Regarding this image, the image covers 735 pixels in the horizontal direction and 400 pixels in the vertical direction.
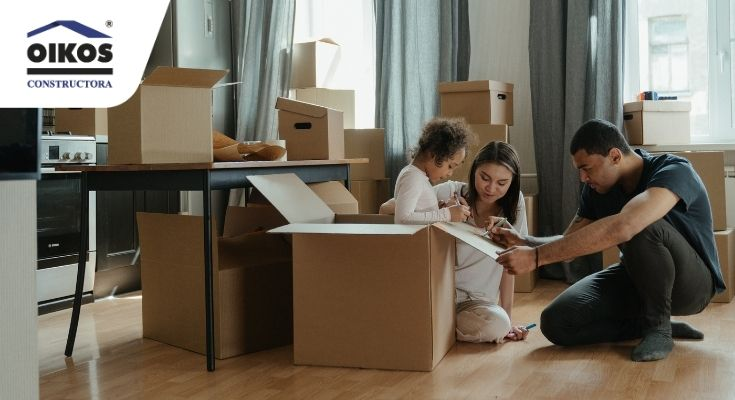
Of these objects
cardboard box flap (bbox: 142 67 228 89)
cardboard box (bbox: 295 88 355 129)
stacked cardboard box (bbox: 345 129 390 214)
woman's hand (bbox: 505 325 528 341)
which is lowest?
woman's hand (bbox: 505 325 528 341)

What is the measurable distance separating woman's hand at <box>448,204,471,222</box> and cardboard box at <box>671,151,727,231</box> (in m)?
1.41

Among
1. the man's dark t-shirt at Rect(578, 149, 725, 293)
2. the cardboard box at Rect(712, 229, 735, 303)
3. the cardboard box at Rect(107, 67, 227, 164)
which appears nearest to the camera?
the man's dark t-shirt at Rect(578, 149, 725, 293)

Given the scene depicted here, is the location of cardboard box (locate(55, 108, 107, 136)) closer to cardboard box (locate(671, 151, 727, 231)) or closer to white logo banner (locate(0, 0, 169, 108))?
white logo banner (locate(0, 0, 169, 108))

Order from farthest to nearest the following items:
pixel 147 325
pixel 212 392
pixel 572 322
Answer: pixel 147 325
pixel 572 322
pixel 212 392

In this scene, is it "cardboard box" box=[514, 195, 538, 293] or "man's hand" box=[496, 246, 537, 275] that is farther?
"cardboard box" box=[514, 195, 538, 293]

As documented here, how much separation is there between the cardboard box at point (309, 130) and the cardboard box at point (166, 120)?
67 centimetres

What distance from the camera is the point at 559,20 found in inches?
164

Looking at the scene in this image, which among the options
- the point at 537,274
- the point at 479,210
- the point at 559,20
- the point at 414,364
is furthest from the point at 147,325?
the point at 559,20

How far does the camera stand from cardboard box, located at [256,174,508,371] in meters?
2.32

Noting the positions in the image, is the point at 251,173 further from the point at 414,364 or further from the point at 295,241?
the point at 414,364

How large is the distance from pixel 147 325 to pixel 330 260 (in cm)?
89

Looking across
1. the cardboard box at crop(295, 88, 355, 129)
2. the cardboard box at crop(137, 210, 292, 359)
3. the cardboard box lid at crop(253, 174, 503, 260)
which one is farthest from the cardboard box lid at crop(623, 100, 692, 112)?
the cardboard box at crop(137, 210, 292, 359)

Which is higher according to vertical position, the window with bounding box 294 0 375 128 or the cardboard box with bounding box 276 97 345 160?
the window with bounding box 294 0 375 128

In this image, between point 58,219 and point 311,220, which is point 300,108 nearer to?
point 311,220
